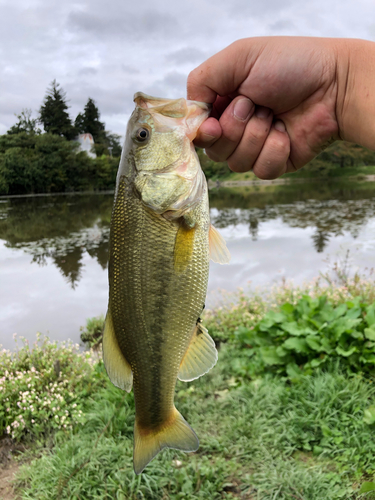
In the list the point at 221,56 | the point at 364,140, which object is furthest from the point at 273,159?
the point at 221,56

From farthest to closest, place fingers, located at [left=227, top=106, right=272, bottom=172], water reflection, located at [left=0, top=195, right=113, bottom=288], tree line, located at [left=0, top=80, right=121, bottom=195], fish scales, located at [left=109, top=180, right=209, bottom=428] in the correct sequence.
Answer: tree line, located at [left=0, top=80, right=121, bottom=195] → water reflection, located at [left=0, top=195, right=113, bottom=288] → fingers, located at [left=227, top=106, right=272, bottom=172] → fish scales, located at [left=109, top=180, right=209, bottom=428]

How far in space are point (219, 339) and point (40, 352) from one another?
2.93 metres

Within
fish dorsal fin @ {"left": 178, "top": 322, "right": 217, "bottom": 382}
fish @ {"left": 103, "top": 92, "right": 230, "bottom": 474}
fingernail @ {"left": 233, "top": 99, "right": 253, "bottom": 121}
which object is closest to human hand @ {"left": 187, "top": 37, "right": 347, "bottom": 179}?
fingernail @ {"left": 233, "top": 99, "right": 253, "bottom": 121}

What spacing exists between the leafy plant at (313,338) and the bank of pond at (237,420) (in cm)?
1

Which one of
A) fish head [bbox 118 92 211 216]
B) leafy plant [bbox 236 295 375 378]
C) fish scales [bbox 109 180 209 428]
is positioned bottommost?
leafy plant [bbox 236 295 375 378]

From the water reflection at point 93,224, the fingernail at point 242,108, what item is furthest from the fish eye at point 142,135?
the water reflection at point 93,224

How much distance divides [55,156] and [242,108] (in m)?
40.2

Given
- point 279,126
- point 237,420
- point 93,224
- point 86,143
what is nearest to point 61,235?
point 93,224

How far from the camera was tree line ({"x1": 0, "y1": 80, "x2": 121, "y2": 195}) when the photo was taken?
34000 mm

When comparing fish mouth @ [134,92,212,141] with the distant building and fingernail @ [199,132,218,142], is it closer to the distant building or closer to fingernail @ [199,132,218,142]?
fingernail @ [199,132,218,142]

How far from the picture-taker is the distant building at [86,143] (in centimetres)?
4601

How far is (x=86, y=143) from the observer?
47469 mm

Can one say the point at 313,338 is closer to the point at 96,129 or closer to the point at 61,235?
the point at 61,235

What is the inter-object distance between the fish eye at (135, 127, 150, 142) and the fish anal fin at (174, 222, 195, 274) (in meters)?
0.47
